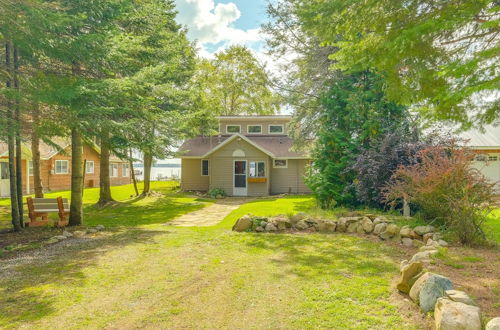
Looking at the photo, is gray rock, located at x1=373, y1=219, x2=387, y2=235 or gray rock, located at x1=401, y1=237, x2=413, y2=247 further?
gray rock, located at x1=373, y1=219, x2=387, y2=235

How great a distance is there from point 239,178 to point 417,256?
1552 cm

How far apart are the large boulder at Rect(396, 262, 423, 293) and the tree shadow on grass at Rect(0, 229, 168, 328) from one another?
4.23 meters

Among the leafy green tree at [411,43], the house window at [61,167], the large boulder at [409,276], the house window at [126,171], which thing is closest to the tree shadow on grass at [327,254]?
the large boulder at [409,276]

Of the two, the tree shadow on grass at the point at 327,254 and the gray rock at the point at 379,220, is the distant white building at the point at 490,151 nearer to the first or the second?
the gray rock at the point at 379,220

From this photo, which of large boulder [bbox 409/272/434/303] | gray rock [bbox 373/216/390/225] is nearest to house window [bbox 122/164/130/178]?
gray rock [bbox 373/216/390/225]

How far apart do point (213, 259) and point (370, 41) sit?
4908 mm

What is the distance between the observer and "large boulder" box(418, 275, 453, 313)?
337 centimetres

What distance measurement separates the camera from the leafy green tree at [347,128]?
33.6 feet

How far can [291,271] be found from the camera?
5031 mm

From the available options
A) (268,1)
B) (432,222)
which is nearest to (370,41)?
(432,222)

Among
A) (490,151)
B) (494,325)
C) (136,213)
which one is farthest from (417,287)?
(490,151)

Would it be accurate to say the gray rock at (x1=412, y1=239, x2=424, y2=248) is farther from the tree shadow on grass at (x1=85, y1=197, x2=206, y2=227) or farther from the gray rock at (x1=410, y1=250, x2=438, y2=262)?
the tree shadow on grass at (x1=85, y1=197, x2=206, y2=227)

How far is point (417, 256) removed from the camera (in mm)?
5047

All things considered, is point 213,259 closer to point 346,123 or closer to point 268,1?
point 346,123
